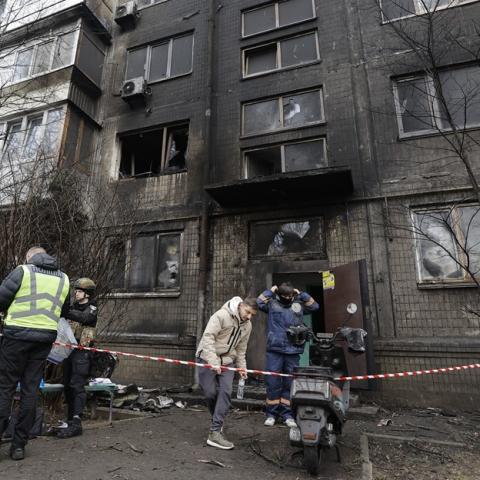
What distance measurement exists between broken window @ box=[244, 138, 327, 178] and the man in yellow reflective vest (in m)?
6.29

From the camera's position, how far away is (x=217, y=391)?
14.6 ft

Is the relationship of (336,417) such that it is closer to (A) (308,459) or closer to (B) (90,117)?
(A) (308,459)

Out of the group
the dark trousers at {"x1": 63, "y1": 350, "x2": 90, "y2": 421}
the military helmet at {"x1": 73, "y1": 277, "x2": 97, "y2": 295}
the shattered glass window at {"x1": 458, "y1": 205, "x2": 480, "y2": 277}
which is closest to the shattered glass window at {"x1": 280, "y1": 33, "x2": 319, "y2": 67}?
the shattered glass window at {"x1": 458, "y1": 205, "x2": 480, "y2": 277}

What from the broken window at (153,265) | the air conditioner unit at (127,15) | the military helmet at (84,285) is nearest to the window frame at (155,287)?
the broken window at (153,265)

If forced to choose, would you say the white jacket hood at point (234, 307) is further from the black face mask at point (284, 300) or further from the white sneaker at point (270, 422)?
the white sneaker at point (270, 422)

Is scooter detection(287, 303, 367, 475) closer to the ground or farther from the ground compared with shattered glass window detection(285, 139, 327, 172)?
closer to the ground

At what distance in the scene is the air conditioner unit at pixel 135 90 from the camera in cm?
1077

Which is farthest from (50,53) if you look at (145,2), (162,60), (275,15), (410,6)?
(410,6)

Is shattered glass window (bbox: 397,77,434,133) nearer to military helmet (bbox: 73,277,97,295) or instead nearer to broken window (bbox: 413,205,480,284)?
broken window (bbox: 413,205,480,284)

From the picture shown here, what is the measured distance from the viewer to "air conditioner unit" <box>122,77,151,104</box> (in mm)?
10773

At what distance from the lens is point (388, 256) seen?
747 centimetres

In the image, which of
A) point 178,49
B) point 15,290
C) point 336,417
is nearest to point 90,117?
point 178,49

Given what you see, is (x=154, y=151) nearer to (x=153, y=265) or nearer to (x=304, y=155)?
(x=153, y=265)

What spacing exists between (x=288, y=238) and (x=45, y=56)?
378 inches
